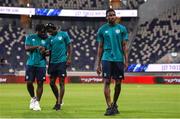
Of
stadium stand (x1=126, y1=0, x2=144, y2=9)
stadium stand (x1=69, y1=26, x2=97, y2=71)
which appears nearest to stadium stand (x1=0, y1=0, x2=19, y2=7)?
stadium stand (x1=69, y1=26, x2=97, y2=71)

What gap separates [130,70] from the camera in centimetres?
4788

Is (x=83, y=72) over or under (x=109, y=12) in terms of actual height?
under

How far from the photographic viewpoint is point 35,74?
1484 cm

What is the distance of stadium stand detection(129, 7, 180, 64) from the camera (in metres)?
51.4

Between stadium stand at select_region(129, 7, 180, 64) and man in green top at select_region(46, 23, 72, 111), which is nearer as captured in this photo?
man in green top at select_region(46, 23, 72, 111)

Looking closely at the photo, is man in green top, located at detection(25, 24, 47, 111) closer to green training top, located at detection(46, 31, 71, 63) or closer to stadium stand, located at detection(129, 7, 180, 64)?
green training top, located at detection(46, 31, 71, 63)

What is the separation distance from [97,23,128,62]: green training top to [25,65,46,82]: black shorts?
2.20m

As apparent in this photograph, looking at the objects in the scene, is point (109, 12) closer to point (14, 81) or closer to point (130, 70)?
point (14, 81)

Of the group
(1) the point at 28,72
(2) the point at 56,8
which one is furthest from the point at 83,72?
(1) the point at 28,72

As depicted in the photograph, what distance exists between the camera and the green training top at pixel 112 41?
1316cm

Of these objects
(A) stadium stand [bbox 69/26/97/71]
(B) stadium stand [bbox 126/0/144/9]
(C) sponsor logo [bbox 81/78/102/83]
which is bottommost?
(C) sponsor logo [bbox 81/78/102/83]

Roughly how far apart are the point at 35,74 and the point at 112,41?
8.87 ft

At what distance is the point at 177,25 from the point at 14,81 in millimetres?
20001

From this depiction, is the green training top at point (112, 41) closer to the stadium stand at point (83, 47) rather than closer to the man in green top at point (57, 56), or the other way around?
the man in green top at point (57, 56)
